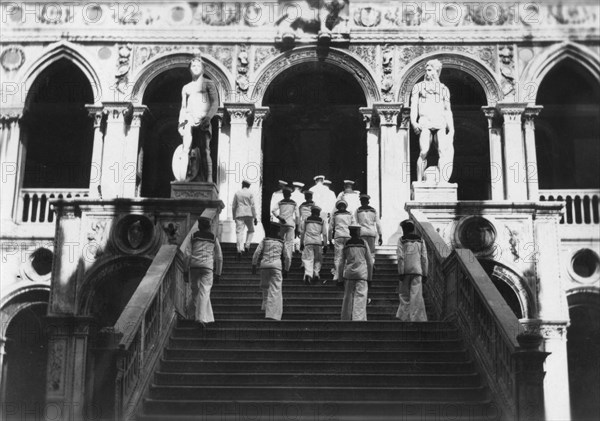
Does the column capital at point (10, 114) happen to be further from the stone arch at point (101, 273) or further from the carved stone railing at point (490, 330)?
the carved stone railing at point (490, 330)

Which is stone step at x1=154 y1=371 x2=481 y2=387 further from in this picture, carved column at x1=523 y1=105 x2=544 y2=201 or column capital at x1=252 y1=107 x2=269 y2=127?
column capital at x1=252 y1=107 x2=269 y2=127

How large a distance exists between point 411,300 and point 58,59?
1339 centimetres

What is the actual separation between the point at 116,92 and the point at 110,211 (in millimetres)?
4693

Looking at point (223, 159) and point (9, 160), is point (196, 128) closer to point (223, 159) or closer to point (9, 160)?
point (223, 159)

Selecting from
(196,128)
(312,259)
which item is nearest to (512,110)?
(196,128)

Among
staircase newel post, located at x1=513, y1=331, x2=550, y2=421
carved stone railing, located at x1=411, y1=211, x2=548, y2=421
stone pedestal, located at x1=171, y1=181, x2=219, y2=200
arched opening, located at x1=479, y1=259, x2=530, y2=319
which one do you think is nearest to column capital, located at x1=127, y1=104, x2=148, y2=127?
stone pedestal, located at x1=171, y1=181, x2=219, y2=200

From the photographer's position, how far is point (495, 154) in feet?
75.4

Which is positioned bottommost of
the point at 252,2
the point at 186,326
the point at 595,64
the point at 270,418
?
the point at 270,418

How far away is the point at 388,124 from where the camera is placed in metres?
23.0

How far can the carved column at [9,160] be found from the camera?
2320 centimetres

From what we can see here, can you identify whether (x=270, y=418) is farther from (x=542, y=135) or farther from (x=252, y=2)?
(x=542, y=135)

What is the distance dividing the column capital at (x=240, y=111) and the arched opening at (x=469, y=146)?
441 centimetres

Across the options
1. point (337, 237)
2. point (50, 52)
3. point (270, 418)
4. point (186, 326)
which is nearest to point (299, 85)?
point (50, 52)

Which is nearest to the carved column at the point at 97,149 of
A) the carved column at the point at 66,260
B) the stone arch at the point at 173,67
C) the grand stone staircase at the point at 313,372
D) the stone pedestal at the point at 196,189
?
the stone arch at the point at 173,67
